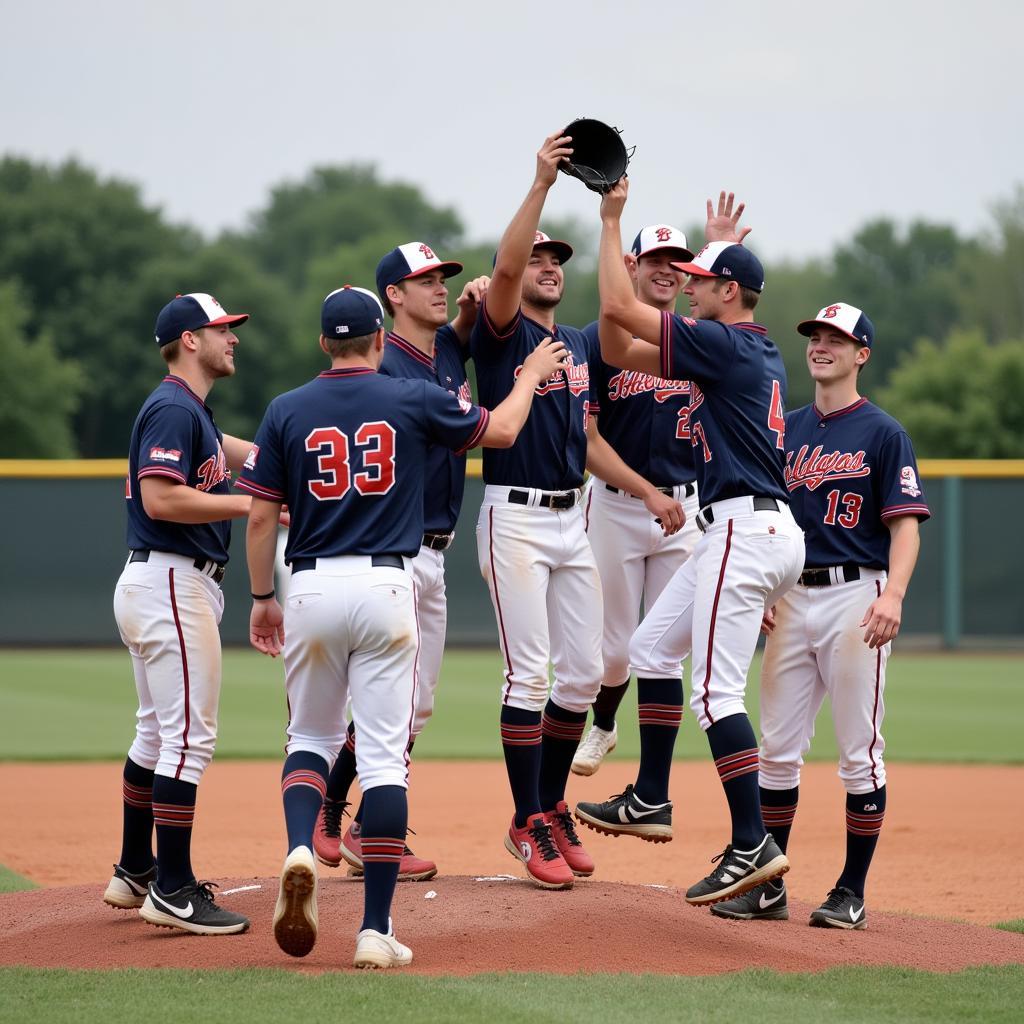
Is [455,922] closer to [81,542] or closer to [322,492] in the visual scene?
[322,492]

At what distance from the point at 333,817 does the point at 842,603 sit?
2176 mm

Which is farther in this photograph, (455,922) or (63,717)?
(63,717)

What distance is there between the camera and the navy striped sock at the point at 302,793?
4465mm

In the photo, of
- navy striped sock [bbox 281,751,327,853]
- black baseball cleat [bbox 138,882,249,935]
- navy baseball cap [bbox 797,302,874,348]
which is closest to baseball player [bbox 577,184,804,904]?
navy baseball cap [bbox 797,302,874,348]

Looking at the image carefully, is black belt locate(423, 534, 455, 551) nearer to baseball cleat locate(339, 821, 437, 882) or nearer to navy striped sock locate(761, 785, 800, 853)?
baseball cleat locate(339, 821, 437, 882)

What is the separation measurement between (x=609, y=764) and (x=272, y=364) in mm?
37219

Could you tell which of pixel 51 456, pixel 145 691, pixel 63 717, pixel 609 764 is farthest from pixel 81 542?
pixel 51 456

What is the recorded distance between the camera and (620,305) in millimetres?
4883

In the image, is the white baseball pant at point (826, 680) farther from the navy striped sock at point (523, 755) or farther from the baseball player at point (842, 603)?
the navy striped sock at point (523, 755)

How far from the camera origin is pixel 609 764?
35.1 ft

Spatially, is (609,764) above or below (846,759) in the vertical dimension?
below

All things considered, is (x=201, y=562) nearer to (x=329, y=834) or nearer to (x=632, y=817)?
(x=329, y=834)

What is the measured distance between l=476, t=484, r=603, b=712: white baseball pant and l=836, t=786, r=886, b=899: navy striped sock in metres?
1.05

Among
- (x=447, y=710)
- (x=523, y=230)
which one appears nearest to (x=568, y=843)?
(x=523, y=230)
